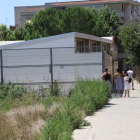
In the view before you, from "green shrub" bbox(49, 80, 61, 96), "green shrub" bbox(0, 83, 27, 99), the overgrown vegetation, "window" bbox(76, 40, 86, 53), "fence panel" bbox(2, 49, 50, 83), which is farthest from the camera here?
"window" bbox(76, 40, 86, 53)

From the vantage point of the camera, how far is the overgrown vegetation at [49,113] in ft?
20.7

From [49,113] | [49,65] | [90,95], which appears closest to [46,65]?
[49,65]

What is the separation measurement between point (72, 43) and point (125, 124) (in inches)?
396

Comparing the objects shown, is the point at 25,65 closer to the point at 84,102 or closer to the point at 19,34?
the point at 84,102

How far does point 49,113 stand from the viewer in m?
9.60

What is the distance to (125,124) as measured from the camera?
916 cm

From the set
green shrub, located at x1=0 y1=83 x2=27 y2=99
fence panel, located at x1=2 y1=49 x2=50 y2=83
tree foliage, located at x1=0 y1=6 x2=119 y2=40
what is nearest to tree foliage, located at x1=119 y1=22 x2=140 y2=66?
fence panel, located at x1=2 y1=49 x2=50 y2=83

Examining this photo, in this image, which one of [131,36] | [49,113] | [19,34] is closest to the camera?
[49,113]

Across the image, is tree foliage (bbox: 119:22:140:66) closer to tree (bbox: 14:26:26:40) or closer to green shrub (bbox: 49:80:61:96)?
green shrub (bbox: 49:80:61:96)

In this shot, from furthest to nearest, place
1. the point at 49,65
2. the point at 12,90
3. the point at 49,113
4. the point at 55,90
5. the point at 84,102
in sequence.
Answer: the point at 49,65
the point at 55,90
the point at 12,90
the point at 84,102
the point at 49,113

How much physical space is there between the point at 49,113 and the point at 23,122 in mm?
1571

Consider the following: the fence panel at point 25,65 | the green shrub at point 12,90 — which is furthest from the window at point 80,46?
the green shrub at point 12,90

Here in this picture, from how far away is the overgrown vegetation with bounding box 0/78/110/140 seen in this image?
20.7 ft

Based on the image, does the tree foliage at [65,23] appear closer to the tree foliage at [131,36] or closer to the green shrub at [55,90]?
the tree foliage at [131,36]
